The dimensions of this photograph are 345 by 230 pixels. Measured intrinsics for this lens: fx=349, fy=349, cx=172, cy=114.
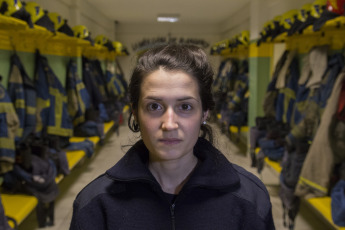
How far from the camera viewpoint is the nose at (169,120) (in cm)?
96

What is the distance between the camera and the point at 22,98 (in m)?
3.12

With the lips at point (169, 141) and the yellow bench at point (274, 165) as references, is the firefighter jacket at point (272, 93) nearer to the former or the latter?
the yellow bench at point (274, 165)

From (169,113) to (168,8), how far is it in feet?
20.5

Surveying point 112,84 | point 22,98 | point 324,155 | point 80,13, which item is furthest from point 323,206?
point 112,84

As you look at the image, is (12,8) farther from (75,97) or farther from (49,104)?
(75,97)

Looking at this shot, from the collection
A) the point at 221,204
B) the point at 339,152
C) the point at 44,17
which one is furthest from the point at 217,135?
the point at 44,17

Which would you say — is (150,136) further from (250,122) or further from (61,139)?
(250,122)

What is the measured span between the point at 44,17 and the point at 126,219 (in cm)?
258

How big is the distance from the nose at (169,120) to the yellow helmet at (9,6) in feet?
5.55

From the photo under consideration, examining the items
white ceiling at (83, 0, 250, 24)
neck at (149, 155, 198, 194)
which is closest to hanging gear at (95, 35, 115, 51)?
white ceiling at (83, 0, 250, 24)

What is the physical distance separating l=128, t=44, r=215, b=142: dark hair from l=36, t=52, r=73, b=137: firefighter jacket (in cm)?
277

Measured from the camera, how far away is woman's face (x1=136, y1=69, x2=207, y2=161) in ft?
3.20

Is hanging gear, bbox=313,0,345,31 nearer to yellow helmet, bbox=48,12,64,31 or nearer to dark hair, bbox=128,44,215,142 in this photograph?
dark hair, bbox=128,44,215,142

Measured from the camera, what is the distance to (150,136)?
0.99m
